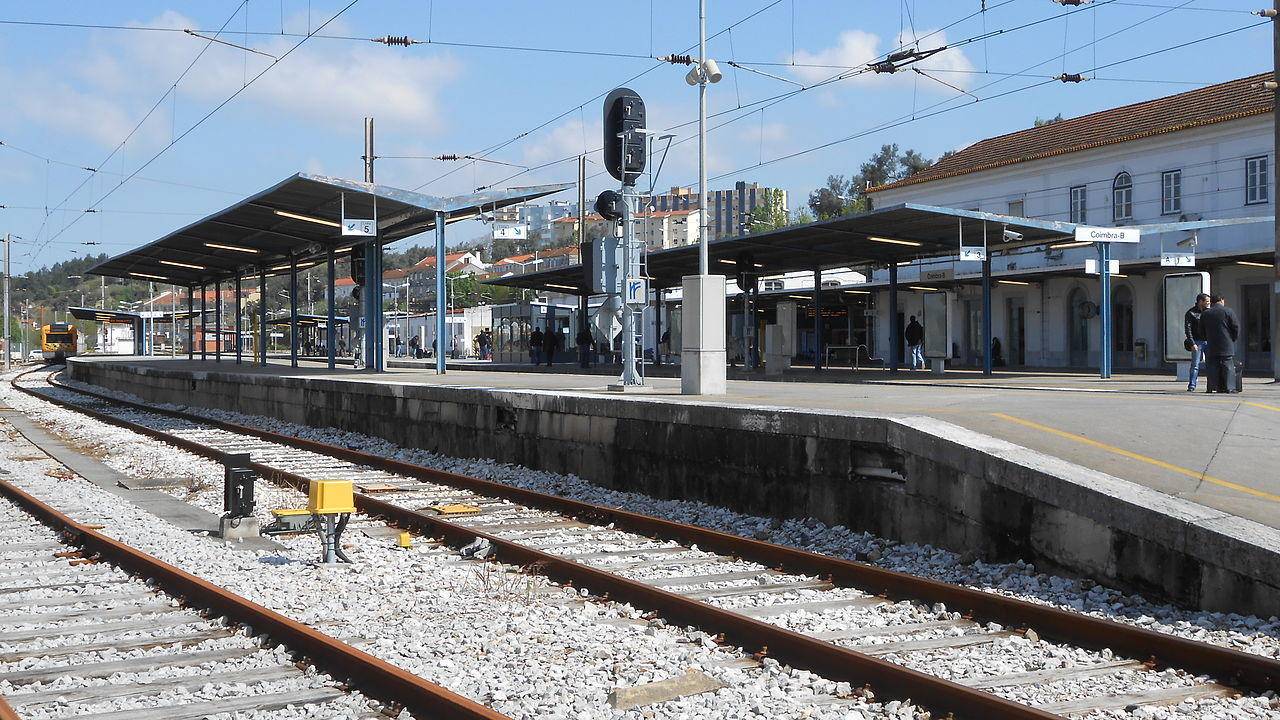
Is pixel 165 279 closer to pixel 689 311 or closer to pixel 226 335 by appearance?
pixel 689 311

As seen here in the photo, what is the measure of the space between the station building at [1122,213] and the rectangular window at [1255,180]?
34 mm

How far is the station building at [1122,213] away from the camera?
32.9 metres

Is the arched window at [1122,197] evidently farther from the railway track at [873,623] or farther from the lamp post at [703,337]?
the railway track at [873,623]

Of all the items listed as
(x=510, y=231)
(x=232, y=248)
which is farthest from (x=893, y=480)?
(x=232, y=248)

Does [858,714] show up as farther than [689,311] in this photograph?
No

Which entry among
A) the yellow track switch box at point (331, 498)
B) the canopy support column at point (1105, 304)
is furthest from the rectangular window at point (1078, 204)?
the yellow track switch box at point (331, 498)

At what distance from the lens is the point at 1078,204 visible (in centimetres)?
4178

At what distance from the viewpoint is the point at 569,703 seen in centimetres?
520

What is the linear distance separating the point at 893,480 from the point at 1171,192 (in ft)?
108

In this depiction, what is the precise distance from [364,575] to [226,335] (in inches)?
3831

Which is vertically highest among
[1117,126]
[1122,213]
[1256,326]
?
[1117,126]

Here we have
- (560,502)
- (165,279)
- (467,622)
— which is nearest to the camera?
(467,622)

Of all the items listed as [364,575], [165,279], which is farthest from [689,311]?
[165,279]

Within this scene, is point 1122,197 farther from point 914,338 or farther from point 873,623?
point 873,623
